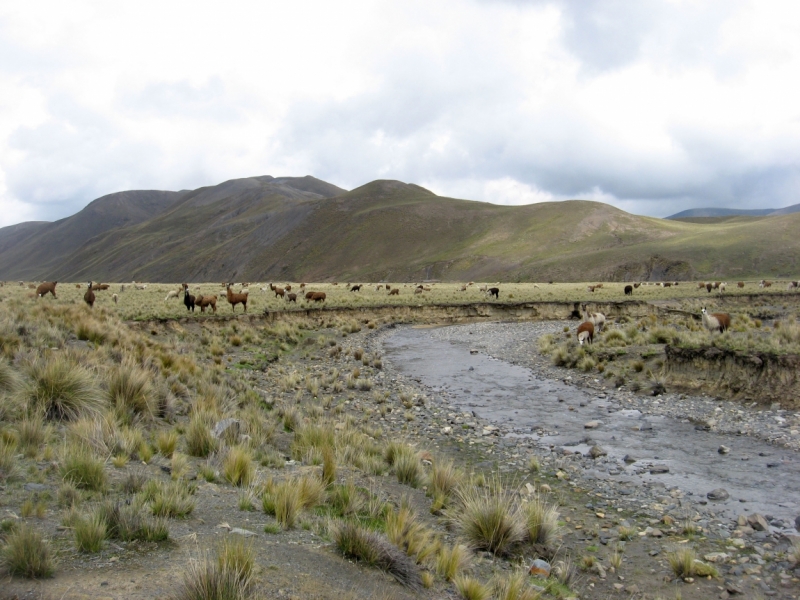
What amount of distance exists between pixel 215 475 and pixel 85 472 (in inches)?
58.9


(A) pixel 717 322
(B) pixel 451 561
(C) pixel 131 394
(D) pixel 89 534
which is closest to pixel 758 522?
(B) pixel 451 561

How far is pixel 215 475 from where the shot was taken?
23.0 ft

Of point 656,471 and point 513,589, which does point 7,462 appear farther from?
point 656,471

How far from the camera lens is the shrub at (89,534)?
4.59m

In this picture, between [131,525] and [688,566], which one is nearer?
[131,525]

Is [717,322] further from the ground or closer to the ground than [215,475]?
further from the ground

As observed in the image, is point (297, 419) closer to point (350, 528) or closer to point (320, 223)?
point (350, 528)

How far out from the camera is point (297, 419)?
445 inches

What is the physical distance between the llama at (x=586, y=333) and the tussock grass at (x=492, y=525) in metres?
15.9

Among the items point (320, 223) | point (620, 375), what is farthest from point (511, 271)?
point (620, 375)

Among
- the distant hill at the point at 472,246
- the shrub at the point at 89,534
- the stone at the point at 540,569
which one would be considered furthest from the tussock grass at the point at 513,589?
the distant hill at the point at 472,246

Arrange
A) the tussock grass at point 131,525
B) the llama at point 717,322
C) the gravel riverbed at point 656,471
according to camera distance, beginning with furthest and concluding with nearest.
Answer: the llama at point 717,322 < the gravel riverbed at point 656,471 < the tussock grass at point 131,525

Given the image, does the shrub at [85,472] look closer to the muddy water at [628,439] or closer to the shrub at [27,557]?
the shrub at [27,557]

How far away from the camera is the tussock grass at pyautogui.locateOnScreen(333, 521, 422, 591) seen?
16.8ft
